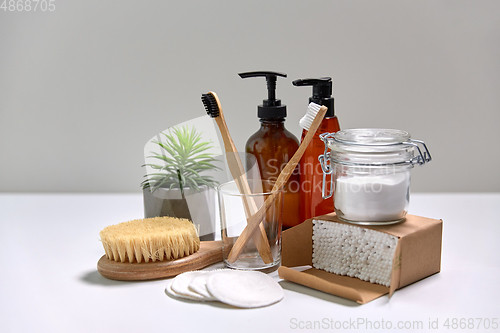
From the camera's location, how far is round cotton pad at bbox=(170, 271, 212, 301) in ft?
1.94

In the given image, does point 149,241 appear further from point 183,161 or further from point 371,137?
point 371,137

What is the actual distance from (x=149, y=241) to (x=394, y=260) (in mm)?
304

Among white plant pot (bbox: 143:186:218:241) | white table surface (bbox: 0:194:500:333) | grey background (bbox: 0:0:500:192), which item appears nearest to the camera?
white table surface (bbox: 0:194:500:333)

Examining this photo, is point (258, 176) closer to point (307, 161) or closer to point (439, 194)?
point (307, 161)

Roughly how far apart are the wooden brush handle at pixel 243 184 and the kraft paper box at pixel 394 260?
25mm

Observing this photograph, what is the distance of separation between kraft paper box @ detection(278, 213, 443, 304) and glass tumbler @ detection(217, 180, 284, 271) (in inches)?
0.7

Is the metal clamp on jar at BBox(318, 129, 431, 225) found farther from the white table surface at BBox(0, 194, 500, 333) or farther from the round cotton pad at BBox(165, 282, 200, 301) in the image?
the round cotton pad at BBox(165, 282, 200, 301)

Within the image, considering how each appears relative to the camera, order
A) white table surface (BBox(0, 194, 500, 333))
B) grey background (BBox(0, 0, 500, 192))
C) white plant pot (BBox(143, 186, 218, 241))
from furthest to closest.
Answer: grey background (BBox(0, 0, 500, 192)), white plant pot (BBox(143, 186, 218, 241)), white table surface (BBox(0, 194, 500, 333))

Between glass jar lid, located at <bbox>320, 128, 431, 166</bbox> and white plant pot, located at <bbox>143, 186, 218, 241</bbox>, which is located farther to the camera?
white plant pot, located at <bbox>143, 186, 218, 241</bbox>

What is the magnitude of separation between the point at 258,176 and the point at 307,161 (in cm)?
8

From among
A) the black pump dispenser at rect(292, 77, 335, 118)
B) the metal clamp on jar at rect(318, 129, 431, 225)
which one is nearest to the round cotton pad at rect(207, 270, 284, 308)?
the metal clamp on jar at rect(318, 129, 431, 225)

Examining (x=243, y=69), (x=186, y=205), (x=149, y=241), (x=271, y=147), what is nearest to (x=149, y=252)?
(x=149, y=241)

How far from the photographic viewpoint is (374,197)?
0.62 metres

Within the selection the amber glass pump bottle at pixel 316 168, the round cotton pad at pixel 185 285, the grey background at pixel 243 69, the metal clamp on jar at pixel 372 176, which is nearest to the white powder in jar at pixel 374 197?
the metal clamp on jar at pixel 372 176
